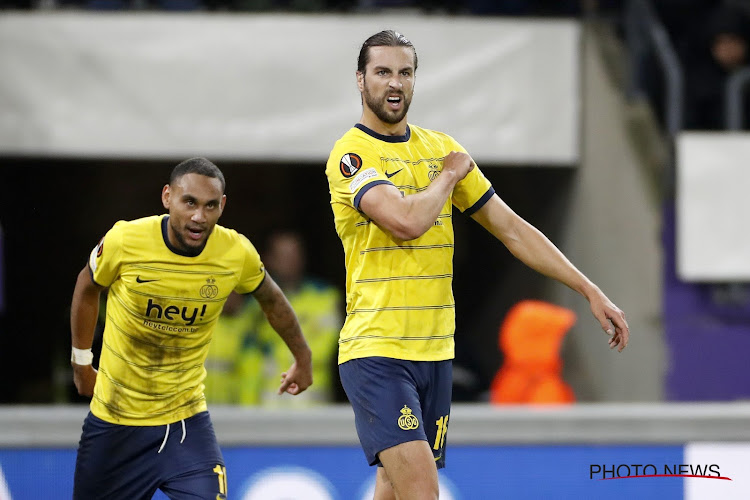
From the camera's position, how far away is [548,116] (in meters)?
8.30

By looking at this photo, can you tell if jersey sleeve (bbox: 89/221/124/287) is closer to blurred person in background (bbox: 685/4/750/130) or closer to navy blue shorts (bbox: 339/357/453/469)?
navy blue shorts (bbox: 339/357/453/469)

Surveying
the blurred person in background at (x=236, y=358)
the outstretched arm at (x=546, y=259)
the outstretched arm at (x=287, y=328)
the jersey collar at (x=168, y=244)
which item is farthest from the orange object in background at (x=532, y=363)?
the jersey collar at (x=168, y=244)

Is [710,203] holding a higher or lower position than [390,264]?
higher

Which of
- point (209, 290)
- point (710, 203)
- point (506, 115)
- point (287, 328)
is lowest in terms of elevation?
point (287, 328)

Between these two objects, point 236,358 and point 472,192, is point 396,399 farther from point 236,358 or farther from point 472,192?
point 236,358

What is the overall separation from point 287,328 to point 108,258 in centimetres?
77

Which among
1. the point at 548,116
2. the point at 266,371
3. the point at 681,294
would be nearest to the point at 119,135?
the point at 266,371

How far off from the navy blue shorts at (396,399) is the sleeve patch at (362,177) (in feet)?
1.93

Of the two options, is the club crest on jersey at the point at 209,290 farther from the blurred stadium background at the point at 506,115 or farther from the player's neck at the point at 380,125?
the blurred stadium background at the point at 506,115

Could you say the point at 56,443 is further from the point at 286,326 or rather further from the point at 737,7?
the point at 737,7

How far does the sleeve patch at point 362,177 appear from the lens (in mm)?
3696

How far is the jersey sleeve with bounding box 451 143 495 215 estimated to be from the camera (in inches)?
157

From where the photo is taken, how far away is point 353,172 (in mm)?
3752

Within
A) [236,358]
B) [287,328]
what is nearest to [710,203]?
→ [236,358]
